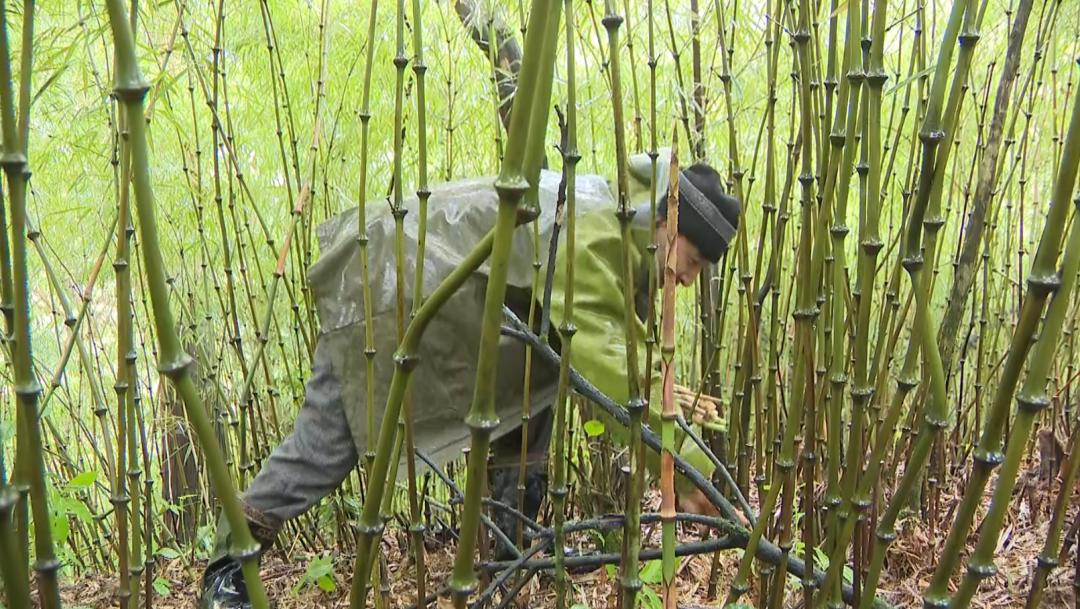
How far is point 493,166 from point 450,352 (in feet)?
1.97

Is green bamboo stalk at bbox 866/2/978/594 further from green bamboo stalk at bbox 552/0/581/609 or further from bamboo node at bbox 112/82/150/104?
bamboo node at bbox 112/82/150/104

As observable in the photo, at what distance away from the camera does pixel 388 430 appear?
652 mm

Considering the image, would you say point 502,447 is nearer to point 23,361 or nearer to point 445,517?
point 445,517

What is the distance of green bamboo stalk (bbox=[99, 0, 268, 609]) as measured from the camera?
489 millimetres

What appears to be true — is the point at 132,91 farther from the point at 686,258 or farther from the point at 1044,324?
the point at 686,258

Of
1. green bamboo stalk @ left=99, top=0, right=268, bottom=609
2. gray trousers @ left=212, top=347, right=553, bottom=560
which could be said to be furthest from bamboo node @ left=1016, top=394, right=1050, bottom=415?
gray trousers @ left=212, top=347, right=553, bottom=560

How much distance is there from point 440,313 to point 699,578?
79 cm

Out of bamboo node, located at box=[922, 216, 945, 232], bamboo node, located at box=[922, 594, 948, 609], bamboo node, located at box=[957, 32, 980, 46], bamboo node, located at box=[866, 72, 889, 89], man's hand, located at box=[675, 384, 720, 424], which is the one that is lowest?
man's hand, located at box=[675, 384, 720, 424]

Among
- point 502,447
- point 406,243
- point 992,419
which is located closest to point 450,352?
point 406,243

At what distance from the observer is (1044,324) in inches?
24.6

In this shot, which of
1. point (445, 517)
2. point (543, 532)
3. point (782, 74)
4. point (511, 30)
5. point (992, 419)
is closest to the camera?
point (992, 419)

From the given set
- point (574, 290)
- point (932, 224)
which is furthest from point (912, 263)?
point (574, 290)

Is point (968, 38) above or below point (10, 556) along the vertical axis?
above

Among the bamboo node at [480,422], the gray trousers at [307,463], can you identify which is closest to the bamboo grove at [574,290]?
the bamboo node at [480,422]
